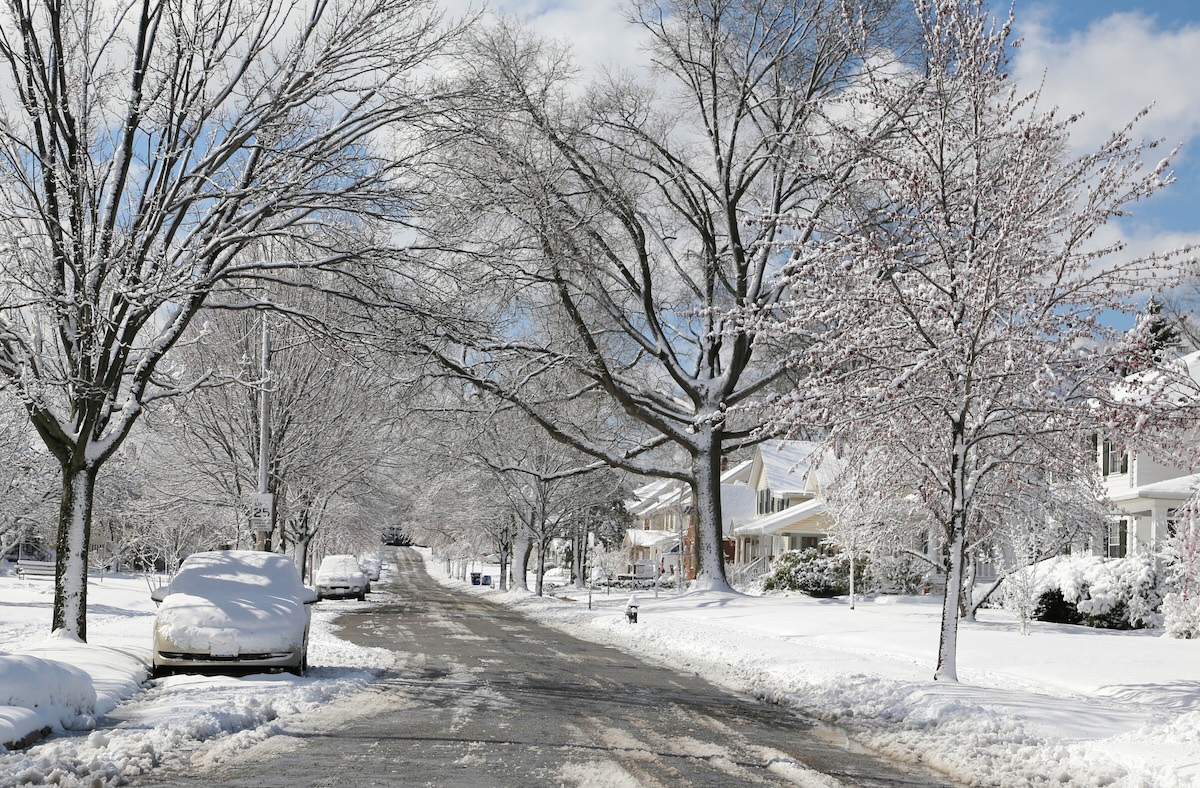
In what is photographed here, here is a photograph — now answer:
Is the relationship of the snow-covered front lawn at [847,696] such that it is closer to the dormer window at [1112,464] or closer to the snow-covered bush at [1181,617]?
the snow-covered bush at [1181,617]

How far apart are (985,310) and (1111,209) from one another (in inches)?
74.9

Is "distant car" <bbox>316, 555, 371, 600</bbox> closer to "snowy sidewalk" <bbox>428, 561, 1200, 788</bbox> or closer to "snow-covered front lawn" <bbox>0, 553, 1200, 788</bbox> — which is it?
"snowy sidewalk" <bbox>428, 561, 1200, 788</bbox>

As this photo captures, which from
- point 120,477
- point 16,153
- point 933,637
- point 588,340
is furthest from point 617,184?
point 120,477

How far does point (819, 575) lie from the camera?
41.7 meters

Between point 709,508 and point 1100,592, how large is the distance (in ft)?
34.6

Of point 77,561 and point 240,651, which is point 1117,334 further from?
point 77,561

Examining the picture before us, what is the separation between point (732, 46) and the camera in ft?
99.5

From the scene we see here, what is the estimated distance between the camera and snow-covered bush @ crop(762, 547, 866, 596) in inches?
1636

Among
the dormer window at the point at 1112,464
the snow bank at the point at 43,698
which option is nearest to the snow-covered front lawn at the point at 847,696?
the snow bank at the point at 43,698

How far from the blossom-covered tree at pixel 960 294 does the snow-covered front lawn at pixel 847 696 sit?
→ 202cm

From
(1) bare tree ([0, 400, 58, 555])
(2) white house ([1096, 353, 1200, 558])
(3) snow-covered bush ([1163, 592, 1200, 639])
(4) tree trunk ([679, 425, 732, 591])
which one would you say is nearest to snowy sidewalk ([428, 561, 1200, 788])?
(3) snow-covered bush ([1163, 592, 1200, 639])

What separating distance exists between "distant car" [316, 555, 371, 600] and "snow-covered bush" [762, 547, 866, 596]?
16929 mm

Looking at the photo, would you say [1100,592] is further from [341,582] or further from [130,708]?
[341,582]

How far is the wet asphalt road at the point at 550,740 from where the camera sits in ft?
27.1
